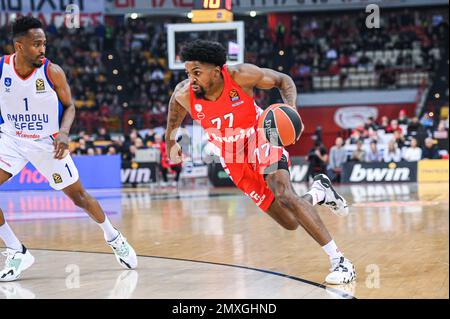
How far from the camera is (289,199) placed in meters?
6.06

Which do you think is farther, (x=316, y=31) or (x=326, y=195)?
(x=316, y=31)

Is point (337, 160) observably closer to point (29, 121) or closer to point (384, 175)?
Answer: point (384, 175)

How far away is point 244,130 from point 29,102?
174 cm

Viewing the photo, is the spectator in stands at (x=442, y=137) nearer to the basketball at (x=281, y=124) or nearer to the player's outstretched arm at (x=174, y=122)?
the player's outstretched arm at (x=174, y=122)

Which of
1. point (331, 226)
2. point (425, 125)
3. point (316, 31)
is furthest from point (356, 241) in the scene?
point (316, 31)

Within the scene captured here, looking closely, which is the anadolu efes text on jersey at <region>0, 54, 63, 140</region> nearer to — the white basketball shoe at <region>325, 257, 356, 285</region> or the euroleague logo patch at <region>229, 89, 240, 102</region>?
the euroleague logo patch at <region>229, 89, 240, 102</region>

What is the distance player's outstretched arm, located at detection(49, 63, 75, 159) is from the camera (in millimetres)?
6324

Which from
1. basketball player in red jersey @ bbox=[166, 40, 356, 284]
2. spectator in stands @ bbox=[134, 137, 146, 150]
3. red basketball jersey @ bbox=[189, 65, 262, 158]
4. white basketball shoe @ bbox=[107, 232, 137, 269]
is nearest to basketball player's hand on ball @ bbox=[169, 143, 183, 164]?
basketball player in red jersey @ bbox=[166, 40, 356, 284]

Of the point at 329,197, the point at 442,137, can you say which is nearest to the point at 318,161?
the point at 442,137

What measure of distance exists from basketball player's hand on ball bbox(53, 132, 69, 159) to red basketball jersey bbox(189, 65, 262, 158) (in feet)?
3.36

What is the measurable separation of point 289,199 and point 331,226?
4.35 meters

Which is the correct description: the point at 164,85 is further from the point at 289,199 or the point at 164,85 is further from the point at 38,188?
the point at 289,199

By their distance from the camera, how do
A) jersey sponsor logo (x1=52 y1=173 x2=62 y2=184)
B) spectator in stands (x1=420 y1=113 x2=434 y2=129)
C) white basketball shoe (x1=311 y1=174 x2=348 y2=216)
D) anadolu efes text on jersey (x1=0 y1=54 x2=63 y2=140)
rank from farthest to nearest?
spectator in stands (x1=420 y1=113 x2=434 y2=129) → white basketball shoe (x1=311 y1=174 x2=348 y2=216) → jersey sponsor logo (x1=52 y1=173 x2=62 y2=184) → anadolu efes text on jersey (x1=0 y1=54 x2=63 y2=140)

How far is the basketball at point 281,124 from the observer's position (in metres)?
6.03
